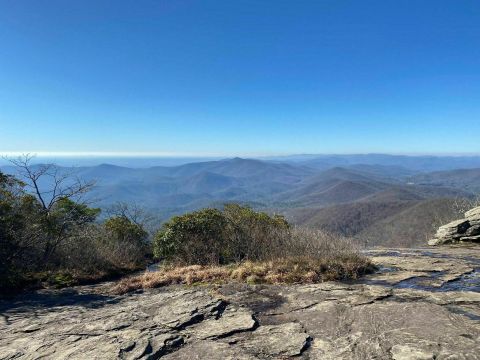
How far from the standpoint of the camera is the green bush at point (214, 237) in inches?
660

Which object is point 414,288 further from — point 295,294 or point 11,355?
point 11,355

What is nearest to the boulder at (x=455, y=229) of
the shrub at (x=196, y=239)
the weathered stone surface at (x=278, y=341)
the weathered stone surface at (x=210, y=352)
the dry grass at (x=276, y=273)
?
the dry grass at (x=276, y=273)

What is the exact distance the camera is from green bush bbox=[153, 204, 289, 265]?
55.0 ft

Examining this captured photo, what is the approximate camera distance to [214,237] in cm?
1822

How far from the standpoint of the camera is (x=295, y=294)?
9.29m

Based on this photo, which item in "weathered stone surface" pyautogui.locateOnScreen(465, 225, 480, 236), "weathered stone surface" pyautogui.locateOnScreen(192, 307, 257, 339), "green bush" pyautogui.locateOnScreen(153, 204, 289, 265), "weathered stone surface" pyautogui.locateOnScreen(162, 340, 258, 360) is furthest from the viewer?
"weathered stone surface" pyautogui.locateOnScreen(465, 225, 480, 236)

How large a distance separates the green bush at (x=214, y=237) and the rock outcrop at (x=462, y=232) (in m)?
9.61

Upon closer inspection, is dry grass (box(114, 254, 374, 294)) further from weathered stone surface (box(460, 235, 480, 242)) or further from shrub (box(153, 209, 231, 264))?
weathered stone surface (box(460, 235, 480, 242))

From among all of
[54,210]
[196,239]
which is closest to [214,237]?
[196,239]

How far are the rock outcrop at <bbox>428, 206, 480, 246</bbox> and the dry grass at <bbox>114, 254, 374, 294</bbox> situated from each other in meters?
10.8

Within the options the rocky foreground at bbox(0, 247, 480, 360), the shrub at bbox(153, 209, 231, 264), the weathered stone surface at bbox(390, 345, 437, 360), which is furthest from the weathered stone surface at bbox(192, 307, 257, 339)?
the shrub at bbox(153, 209, 231, 264)

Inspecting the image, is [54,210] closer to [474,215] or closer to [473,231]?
[473,231]

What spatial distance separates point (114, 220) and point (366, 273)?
69.3ft

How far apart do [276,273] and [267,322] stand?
3.66 meters
